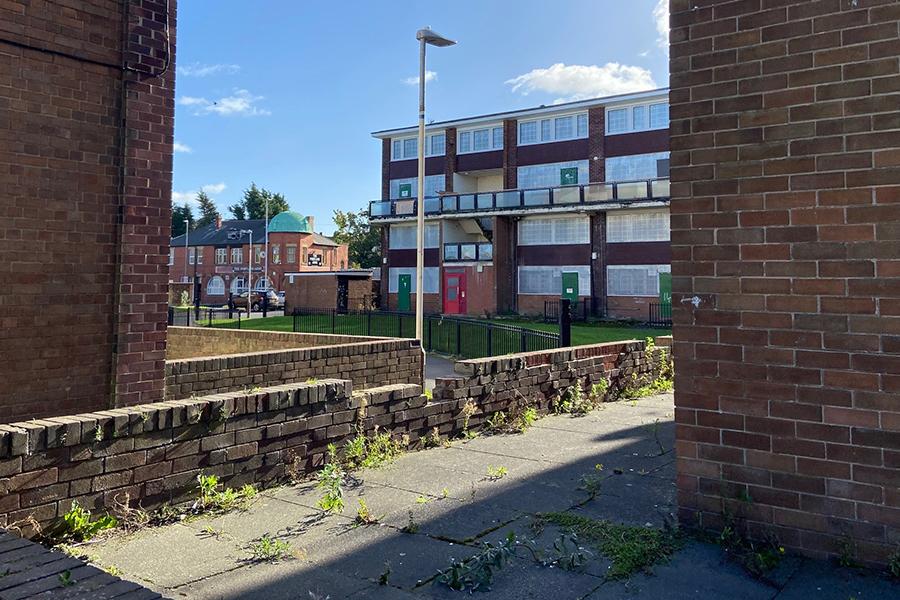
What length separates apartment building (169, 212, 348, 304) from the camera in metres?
79.6

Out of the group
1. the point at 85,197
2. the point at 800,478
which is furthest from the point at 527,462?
the point at 85,197

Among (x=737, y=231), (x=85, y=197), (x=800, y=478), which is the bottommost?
(x=800, y=478)

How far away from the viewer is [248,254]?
267 feet

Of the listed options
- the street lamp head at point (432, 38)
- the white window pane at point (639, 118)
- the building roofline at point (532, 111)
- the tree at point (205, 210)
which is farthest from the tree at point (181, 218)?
the street lamp head at point (432, 38)

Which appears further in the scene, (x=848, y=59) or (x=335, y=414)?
(x=335, y=414)

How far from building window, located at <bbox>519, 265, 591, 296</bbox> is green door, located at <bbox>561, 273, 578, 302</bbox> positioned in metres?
0.19

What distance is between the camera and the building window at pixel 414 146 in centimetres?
4584

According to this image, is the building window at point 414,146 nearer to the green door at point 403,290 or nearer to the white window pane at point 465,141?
the white window pane at point 465,141

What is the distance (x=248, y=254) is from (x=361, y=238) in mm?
16709

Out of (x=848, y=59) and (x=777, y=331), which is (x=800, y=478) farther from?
(x=848, y=59)

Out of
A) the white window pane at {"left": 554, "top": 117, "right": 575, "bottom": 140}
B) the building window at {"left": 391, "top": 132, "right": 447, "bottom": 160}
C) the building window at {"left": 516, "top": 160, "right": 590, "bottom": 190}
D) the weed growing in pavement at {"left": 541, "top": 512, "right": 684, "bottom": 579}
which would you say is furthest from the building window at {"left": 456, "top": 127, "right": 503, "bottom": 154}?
the weed growing in pavement at {"left": 541, "top": 512, "right": 684, "bottom": 579}

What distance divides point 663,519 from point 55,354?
5486 millimetres

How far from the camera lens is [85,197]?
6.26 meters

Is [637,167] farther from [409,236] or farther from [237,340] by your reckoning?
[237,340]
